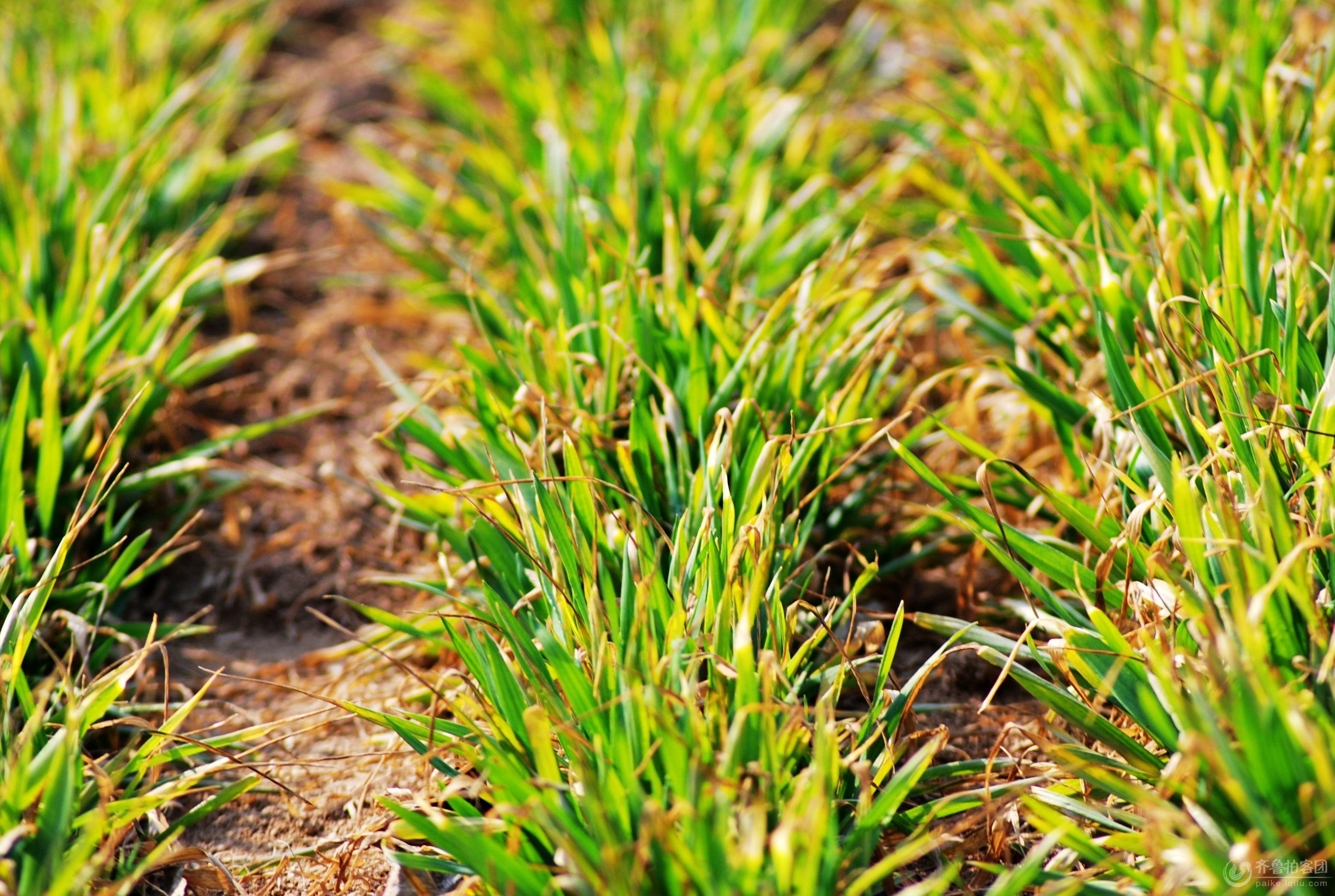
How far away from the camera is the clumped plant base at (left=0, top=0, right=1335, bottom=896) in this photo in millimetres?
1068

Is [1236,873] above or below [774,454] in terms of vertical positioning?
below

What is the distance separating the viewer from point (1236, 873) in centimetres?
96

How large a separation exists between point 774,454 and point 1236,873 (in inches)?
26.7

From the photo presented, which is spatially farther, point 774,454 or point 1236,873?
point 774,454

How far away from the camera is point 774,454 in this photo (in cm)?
138

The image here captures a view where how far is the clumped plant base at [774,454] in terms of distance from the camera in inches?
42.1

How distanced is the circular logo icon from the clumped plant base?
0.02 m

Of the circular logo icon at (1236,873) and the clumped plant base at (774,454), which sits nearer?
the circular logo icon at (1236,873)

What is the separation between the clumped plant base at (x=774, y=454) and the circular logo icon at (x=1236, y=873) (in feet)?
0.06

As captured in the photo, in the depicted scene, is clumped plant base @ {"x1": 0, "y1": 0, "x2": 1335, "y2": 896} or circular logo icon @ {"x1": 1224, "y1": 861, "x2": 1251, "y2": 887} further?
clumped plant base @ {"x1": 0, "y1": 0, "x2": 1335, "y2": 896}

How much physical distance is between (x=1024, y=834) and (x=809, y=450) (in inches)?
22.2

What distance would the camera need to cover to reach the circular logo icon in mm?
941

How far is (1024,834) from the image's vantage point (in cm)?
123

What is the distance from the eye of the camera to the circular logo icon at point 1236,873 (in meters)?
0.94
